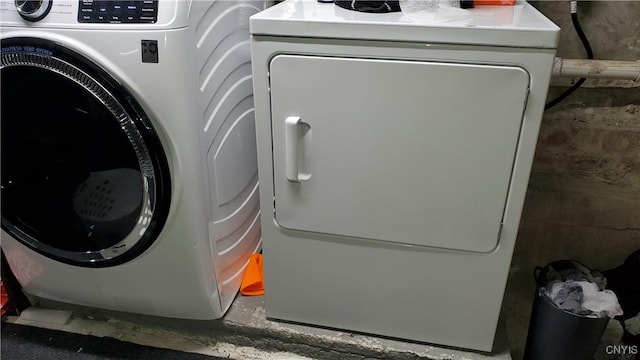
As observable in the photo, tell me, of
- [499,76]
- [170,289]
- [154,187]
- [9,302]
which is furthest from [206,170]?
[9,302]

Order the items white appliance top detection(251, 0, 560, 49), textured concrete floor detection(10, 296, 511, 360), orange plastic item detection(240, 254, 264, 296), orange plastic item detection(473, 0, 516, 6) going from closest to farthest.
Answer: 1. white appliance top detection(251, 0, 560, 49)
2. orange plastic item detection(473, 0, 516, 6)
3. textured concrete floor detection(10, 296, 511, 360)
4. orange plastic item detection(240, 254, 264, 296)

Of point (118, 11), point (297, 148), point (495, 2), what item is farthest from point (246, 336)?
point (495, 2)

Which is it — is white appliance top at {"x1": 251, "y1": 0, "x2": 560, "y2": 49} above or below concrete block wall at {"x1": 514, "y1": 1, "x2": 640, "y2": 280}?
above

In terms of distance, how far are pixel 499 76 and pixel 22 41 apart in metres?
1.07

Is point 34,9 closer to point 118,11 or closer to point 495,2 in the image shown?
point 118,11

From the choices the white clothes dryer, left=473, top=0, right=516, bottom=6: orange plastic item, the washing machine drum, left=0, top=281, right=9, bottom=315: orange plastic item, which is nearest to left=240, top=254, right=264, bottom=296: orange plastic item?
the white clothes dryer

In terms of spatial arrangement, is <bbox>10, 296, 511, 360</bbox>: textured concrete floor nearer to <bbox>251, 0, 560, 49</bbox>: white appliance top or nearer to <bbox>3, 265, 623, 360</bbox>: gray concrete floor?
<bbox>3, 265, 623, 360</bbox>: gray concrete floor

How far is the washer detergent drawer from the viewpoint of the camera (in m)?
1.05

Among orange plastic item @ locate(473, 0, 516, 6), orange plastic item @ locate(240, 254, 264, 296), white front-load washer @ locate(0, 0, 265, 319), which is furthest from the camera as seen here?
orange plastic item @ locate(240, 254, 264, 296)

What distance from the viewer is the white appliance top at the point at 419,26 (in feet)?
3.23

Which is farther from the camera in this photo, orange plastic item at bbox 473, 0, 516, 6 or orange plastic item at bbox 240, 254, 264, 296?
orange plastic item at bbox 240, 254, 264, 296

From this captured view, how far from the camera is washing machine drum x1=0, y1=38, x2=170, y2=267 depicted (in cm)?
112

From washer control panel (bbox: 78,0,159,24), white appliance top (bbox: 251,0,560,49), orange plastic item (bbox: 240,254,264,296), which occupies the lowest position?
orange plastic item (bbox: 240,254,264,296)

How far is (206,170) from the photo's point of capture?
1238mm
